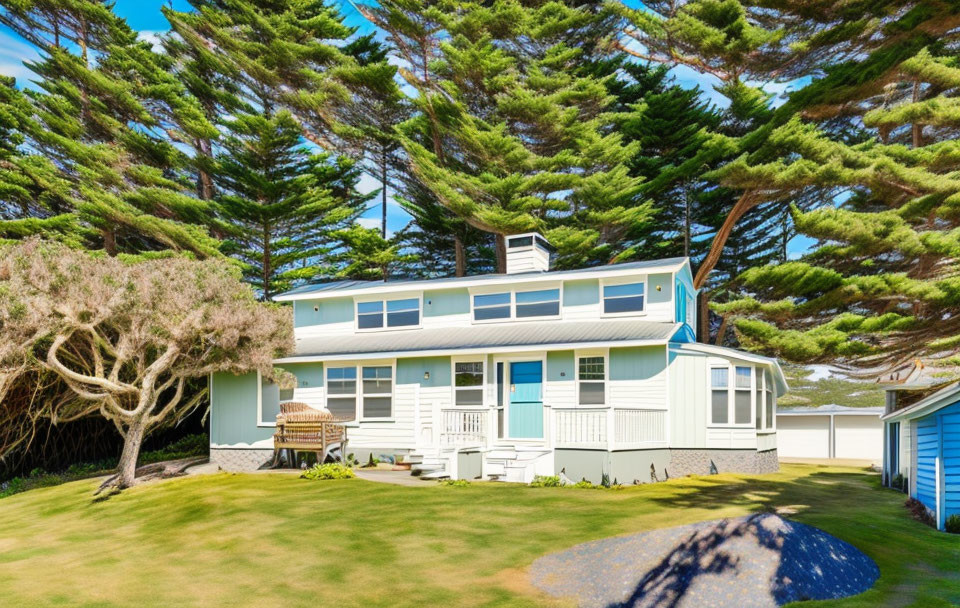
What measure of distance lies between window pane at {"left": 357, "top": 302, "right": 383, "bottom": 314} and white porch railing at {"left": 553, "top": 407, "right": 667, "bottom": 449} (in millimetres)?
7881

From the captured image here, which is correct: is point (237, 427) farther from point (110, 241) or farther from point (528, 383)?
point (110, 241)

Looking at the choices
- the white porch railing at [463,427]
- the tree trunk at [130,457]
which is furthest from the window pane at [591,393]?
the tree trunk at [130,457]

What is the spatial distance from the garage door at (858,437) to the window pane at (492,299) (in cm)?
1747

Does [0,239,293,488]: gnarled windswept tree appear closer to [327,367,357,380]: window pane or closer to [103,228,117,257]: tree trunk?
[327,367,357,380]: window pane

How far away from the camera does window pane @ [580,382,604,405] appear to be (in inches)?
721

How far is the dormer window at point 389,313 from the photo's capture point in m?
22.0

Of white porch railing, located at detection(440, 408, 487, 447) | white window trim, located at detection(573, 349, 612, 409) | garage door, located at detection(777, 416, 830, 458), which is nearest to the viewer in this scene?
white porch railing, located at detection(440, 408, 487, 447)

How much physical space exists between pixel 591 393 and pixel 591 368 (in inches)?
26.1

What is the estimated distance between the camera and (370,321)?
2234 cm

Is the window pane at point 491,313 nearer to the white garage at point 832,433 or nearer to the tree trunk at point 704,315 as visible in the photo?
the tree trunk at point 704,315

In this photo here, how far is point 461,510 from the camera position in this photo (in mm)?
12781

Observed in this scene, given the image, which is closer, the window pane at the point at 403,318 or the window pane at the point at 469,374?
the window pane at the point at 469,374

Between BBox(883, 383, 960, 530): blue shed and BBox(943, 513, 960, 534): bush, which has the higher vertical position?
BBox(883, 383, 960, 530): blue shed

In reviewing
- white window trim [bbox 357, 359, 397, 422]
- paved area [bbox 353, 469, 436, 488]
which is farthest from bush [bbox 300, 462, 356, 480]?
white window trim [bbox 357, 359, 397, 422]
